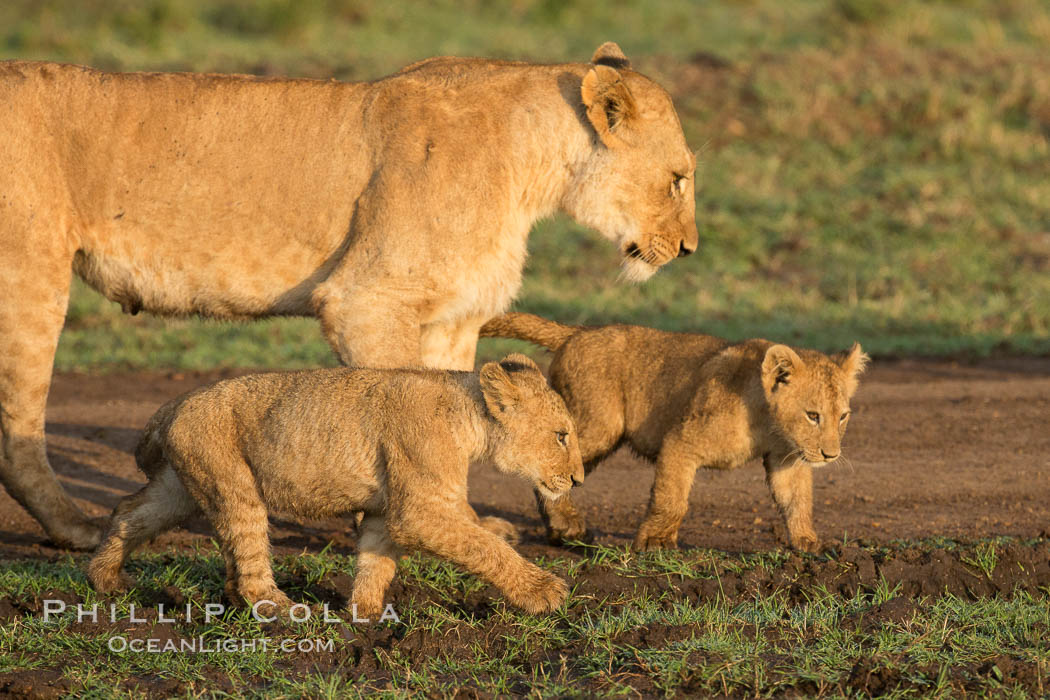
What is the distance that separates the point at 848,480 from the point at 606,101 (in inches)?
102

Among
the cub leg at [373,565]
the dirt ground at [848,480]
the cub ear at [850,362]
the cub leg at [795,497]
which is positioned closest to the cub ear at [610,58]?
the cub ear at [850,362]

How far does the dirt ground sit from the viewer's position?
677cm

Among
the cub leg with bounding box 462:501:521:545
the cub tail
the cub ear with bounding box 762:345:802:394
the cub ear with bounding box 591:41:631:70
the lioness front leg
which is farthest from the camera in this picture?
the cub tail

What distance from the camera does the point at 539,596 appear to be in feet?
16.9

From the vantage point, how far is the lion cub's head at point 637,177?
21.0 ft

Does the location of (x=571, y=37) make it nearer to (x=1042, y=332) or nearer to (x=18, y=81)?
(x=1042, y=332)

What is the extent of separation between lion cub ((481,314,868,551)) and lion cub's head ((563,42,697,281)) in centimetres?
49

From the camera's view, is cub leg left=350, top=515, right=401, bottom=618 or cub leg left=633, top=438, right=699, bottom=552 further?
cub leg left=633, top=438, right=699, bottom=552

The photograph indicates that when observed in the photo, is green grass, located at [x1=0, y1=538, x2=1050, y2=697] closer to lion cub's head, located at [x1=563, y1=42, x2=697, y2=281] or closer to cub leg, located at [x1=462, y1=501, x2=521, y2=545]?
cub leg, located at [x1=462, y1=501, x2=521, y2=545]

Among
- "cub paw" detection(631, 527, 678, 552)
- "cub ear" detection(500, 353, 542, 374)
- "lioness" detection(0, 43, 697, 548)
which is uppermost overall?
"lioness" detection(0, 43, 697, 548)

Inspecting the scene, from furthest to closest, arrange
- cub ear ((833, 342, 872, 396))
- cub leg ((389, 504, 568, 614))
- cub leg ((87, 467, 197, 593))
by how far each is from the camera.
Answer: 1. cub ear ((833, 342, 872, 396))
2. cub leg ((87, 467, 197, 593))
3. cub leg ((389, 504, 568, 614))

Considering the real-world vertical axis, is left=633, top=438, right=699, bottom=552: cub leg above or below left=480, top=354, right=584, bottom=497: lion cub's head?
below

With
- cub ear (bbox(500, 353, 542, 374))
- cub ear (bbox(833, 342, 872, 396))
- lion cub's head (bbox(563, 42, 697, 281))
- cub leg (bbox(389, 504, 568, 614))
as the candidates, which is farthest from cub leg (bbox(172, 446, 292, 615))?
cub ear (bbox(833, 342, 872, 396))

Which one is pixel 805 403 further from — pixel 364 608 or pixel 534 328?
pixel 364 608
